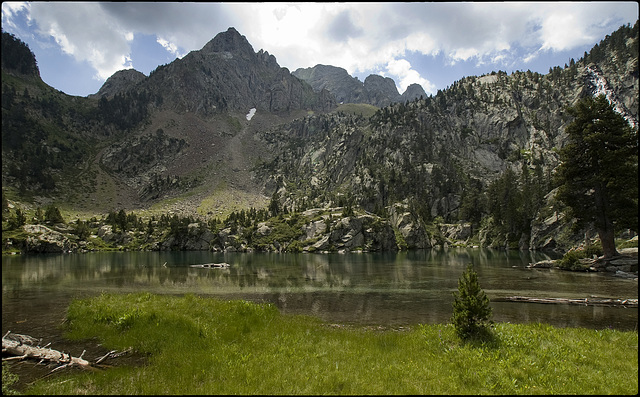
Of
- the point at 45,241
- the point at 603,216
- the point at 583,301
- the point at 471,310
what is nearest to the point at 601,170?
the point at 603,216

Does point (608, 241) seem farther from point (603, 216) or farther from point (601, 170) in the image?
point (601, 170)

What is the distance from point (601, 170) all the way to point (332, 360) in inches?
1940

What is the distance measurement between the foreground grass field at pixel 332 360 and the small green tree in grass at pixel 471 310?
2.22 feet

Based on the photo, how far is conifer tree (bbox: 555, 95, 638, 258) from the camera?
139 ft

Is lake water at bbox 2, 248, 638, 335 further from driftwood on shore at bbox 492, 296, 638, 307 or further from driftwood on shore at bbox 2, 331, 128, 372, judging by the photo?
driftwood on shore at bbox 2, 331, 128, 372

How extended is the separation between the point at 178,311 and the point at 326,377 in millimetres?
13525

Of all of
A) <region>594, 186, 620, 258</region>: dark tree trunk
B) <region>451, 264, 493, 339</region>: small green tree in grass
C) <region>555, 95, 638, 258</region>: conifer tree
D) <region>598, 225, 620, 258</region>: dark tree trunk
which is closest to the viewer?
<region>451, 264, 493, 339</region>: small green tree in grass

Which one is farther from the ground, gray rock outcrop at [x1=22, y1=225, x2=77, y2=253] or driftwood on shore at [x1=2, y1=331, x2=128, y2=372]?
gray rock outcrop at [x1=22, y1=225, x2=77, y2=253]

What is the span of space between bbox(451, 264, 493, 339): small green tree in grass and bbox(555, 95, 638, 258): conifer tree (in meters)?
39.4

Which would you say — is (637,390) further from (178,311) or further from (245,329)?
(178,311)

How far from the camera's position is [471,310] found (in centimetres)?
1603

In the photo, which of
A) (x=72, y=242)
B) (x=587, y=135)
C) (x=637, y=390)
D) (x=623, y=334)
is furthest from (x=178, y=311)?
(x=72, y=242)

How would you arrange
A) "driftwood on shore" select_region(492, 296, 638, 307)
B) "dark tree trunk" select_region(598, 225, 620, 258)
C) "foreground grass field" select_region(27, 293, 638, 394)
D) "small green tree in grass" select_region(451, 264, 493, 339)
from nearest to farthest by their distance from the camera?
"foreground grass field" select_region(27, 293, 638, 394) → "small green tree in grass" select_region(451, 264, 493, 339) → "driftwood on shore" select_region(492, 296, 638, 307) → "dark tree trunk" select_region(598, 225, 620, 258)

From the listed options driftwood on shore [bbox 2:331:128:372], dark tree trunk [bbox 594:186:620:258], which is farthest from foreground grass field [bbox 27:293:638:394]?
dark tree trunk [bbox 594:186:620:258]
